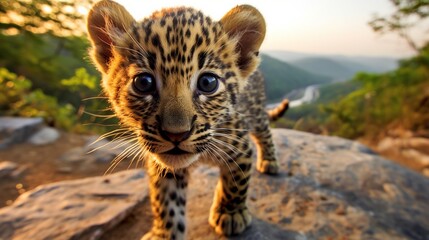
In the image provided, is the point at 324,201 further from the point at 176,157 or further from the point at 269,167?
A: the point at 176,157

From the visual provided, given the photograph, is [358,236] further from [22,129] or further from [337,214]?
[22,129]

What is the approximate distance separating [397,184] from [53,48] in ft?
83.1

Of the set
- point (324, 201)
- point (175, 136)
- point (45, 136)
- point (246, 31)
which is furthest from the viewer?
point (45, 136)

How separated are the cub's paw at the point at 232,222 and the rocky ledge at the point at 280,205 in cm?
9

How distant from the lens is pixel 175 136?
2.42m

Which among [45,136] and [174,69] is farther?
[45,136]

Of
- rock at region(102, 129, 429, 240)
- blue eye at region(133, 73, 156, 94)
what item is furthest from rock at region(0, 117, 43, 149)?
blue eye at region(133, 73, 156, 94)

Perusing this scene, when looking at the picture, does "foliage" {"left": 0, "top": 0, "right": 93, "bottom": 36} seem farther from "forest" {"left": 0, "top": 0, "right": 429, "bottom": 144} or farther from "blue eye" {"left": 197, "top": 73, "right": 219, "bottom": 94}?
"blue eye" {"left": 197, "top": 73, "right": 219, "bottom": 94}

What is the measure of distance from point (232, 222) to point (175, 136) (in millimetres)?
1714

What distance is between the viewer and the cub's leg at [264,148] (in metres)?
5.58

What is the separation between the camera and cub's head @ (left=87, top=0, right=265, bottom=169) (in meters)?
2.55

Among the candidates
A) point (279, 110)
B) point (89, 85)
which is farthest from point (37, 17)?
point (279, 110)

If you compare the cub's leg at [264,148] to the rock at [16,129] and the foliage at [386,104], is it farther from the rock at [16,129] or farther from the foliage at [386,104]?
the foliage at [386,104]

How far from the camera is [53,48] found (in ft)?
80.4
